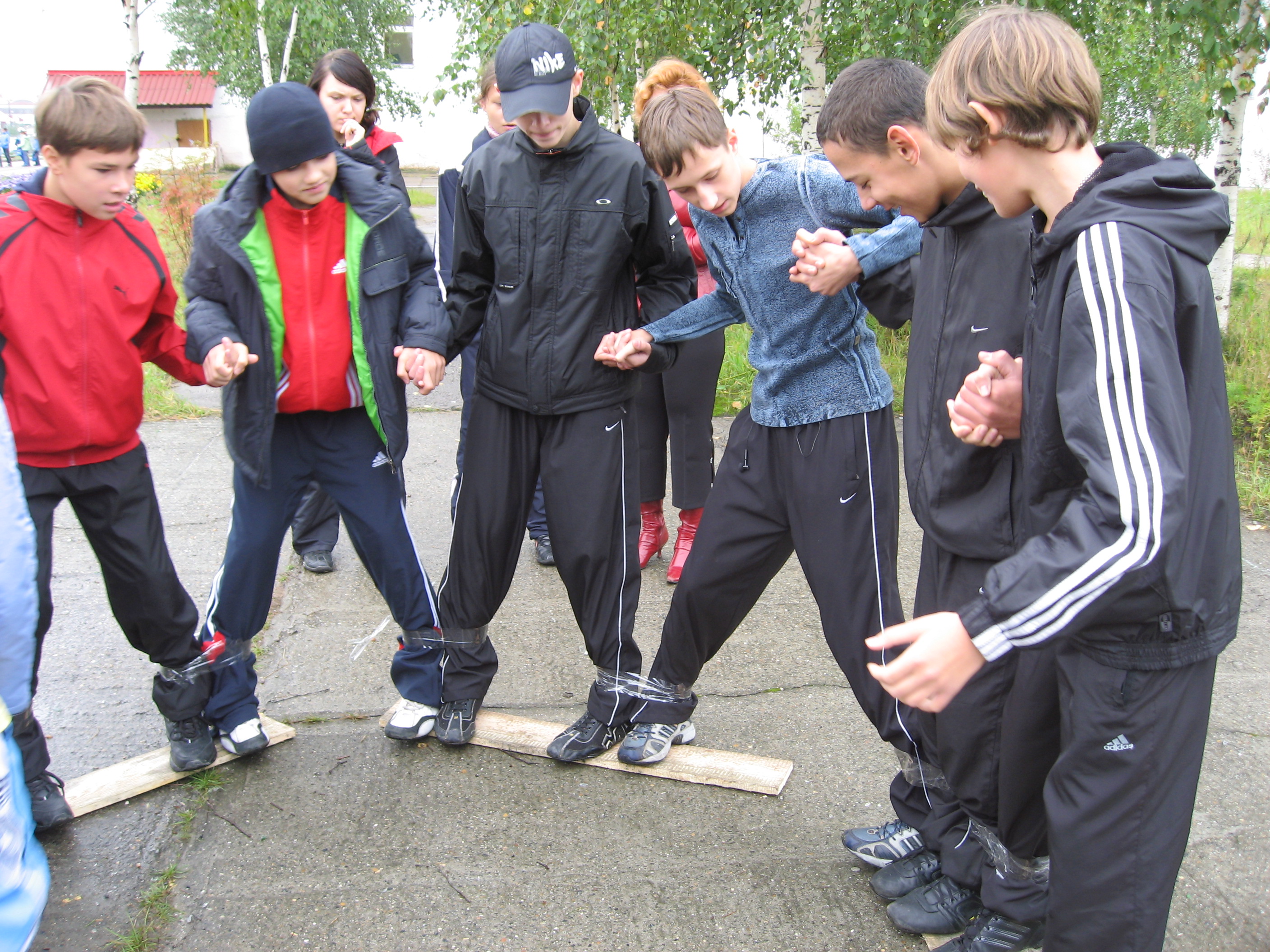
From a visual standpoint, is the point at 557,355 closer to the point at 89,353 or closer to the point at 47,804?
the point at 89,353

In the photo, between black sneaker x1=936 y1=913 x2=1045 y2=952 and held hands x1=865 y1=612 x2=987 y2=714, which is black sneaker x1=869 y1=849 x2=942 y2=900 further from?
held hands x1=865 y1=612 x2=987 y2=714

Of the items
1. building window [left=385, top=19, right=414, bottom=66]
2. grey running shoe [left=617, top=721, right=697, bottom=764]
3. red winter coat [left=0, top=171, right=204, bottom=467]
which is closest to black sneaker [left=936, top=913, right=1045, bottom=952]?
grey running shoe [left=617, top=721, right=697, bottom=764]

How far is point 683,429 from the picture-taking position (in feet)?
14.6

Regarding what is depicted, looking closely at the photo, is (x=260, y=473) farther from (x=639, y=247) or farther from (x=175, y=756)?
(x=639, y=247)

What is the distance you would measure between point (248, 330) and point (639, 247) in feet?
3.80

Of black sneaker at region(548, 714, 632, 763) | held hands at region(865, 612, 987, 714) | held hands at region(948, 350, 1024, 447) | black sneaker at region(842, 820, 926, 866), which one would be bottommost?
black sneaker at region(548, 714, 632, 763)

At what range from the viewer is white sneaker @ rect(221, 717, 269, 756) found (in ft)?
10.1

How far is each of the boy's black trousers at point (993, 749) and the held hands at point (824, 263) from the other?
2.16 feet

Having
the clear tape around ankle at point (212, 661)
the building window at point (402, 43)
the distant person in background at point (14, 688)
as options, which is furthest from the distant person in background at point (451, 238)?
the building window at point (402, 43)

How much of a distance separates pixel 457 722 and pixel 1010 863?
5.63 feet

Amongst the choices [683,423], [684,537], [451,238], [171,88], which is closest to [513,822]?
[684,537]

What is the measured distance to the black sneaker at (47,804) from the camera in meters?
A: 2.78

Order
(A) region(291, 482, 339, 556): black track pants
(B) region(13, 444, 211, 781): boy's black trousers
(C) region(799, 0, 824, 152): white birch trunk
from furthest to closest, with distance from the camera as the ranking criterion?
1. (C) region(799, 0, 824, 152): white birch trunk
2. (A) region(291, 482, 339, 556): black track pants
3. (B) region(13, 444, 211, 781): boy's black trousers

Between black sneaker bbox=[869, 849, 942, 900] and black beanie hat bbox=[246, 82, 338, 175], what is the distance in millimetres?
Result: 2412
